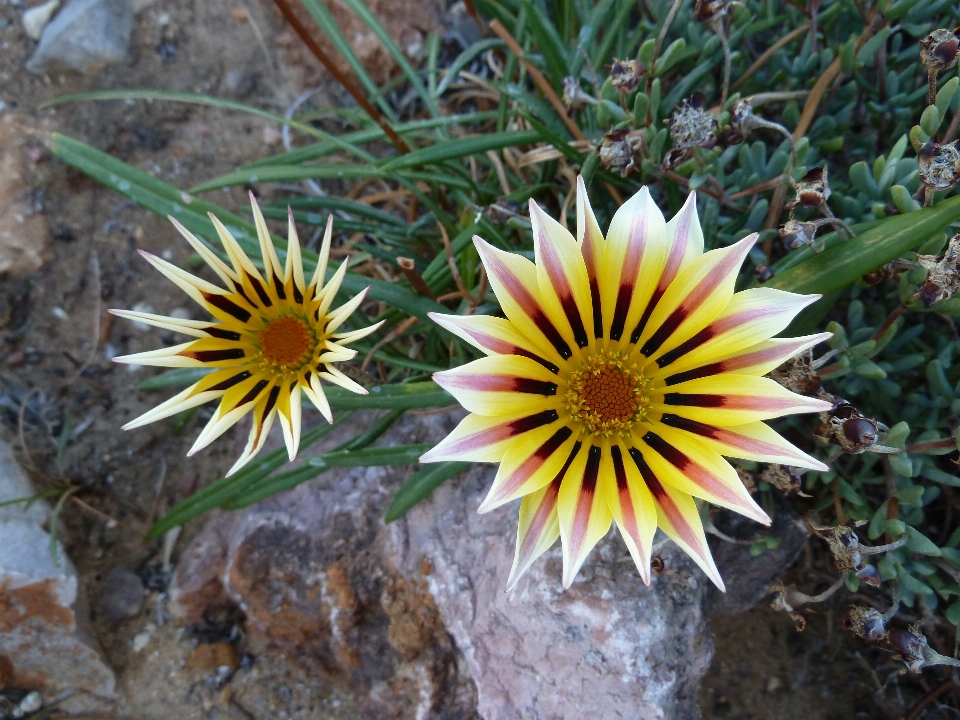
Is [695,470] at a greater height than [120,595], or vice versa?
[695,470]

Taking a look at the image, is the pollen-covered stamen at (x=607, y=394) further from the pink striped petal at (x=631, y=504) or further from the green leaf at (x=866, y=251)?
the green leaf at (x=866, y=251)

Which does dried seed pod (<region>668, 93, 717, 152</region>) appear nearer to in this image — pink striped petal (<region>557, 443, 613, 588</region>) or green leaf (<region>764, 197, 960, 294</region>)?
green leaf (<region>764, 197, 960, 294</region>)

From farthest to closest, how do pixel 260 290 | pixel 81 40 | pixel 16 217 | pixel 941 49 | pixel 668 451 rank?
pixel 81 40
pixel 16 217
pixel 260 290
pixel 941 49
pixel 668 451

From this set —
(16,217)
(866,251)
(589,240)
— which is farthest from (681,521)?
(16,217)

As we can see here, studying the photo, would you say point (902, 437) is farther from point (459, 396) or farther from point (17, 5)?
point (17, 5)

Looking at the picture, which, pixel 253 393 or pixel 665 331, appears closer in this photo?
pixel 665 331

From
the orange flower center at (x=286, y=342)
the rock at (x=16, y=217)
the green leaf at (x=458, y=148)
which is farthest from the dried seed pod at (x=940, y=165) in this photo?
the rock at (x=16, y=217)

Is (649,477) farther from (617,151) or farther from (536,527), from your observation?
(617,151)
